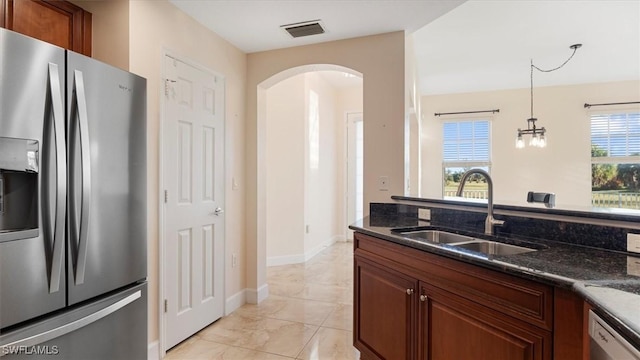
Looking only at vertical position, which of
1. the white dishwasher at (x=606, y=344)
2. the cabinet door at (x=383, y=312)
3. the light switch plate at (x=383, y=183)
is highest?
the light switch plate at (x=383, y=183)

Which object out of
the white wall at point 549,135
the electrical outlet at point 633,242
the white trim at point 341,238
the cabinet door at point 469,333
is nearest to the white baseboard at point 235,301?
the cabinet door at point 469,333

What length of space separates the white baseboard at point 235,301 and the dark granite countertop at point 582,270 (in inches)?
73.8

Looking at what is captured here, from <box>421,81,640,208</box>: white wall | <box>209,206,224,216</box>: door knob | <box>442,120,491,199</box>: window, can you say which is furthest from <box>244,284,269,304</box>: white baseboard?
<box>421,81,640,208</box>: white wall

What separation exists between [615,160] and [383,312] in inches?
236

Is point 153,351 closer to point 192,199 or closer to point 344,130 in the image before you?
point 192,199

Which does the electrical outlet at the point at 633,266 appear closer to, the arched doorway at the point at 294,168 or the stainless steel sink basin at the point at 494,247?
the stainless steel sink basin at the point at 494,247

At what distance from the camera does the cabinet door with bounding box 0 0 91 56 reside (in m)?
1.73

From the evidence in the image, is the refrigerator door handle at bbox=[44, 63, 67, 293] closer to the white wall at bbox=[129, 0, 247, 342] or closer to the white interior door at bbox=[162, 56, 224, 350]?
the white wall at bbox=[129, 0, 247, 342]

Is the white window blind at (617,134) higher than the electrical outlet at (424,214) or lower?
higher

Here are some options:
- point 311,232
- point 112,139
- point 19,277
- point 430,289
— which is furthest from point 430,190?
point 19,277

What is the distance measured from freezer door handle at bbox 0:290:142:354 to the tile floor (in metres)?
0.85

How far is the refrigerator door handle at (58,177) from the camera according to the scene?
137cm

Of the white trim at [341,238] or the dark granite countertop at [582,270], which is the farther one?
the white trim at [341,238]

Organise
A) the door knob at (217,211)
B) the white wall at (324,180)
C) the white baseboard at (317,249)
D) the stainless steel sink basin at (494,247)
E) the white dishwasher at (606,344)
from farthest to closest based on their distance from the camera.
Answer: the white wall at (324,180) → the white baseboard at (317,249) → the door knob at (217,211) → the stainless steel sink basin at (494,247) → the white dishwasher at (606,344)
